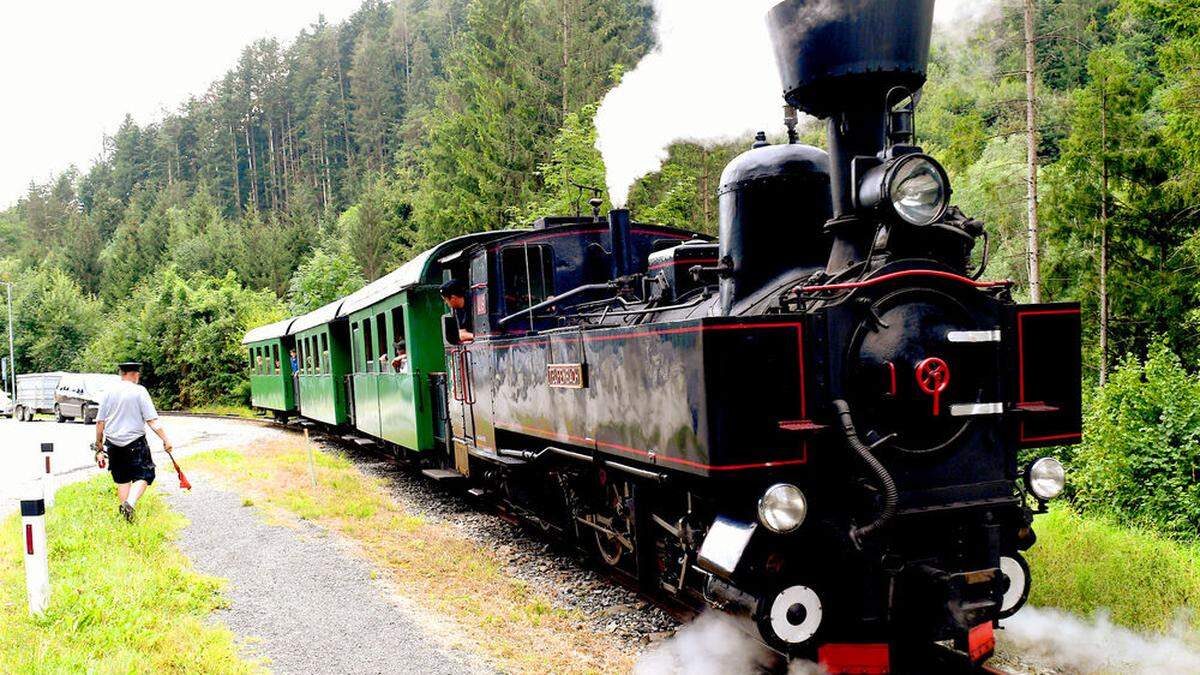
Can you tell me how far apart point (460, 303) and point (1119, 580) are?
219 inches

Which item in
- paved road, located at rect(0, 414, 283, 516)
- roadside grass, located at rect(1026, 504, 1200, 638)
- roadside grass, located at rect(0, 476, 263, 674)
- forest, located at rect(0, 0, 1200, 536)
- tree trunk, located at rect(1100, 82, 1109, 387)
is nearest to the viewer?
roadside grass, located at rect(0, 476, 263, 674)

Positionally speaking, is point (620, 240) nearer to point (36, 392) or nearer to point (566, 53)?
point (566, 53)

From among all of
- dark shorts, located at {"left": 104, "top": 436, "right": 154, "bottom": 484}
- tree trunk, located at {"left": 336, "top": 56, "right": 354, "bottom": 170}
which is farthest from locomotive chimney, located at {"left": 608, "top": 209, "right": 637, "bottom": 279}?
tree trunk, located at {"left": 336, "top": 56, "right": 354, "bottom": 170}

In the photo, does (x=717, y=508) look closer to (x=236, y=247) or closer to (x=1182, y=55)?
(x=1182, y=55)

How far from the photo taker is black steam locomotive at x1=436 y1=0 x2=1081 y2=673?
12.8 ft

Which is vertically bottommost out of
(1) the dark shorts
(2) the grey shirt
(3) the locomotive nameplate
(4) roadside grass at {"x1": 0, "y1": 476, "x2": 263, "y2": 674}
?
(4) roadside grass at {"x1": 0, "y1": 476, "x2": 263, "y2": 674}

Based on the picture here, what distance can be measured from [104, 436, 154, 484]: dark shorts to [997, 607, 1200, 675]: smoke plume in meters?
7.05

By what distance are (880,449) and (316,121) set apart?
64250 mm

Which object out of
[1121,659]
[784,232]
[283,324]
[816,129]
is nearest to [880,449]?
[784,232]

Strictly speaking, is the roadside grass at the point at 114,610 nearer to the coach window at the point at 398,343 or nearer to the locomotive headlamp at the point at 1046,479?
the coach window at the point at 398,343

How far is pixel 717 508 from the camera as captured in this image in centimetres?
435

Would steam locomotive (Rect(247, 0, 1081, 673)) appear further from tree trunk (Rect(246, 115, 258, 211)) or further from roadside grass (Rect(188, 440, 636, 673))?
tree trunk (Rect(246, 115, 258, 211))

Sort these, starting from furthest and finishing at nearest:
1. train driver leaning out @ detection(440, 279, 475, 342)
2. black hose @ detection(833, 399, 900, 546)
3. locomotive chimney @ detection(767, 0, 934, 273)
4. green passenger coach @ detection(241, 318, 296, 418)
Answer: green passenger coach @ detection(241, 318, 296, 418) → train driver leaning out @ detection(440, 279, 475, 342) → locomotive chimney @ detection(767, 0, 934, 273) → black hose @ detection(833, 399, 900, 546)

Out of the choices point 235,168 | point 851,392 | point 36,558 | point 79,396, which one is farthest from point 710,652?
point 235,168
